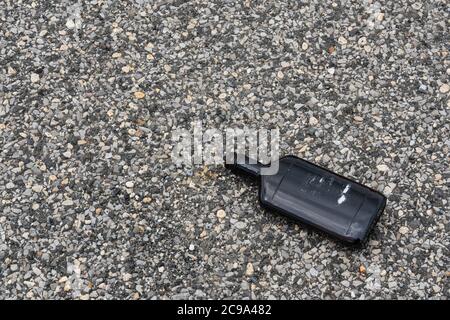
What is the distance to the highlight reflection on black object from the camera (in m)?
2.84

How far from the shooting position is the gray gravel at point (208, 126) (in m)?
2.89

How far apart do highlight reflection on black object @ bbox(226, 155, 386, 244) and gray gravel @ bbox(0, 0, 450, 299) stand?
11 centimetres

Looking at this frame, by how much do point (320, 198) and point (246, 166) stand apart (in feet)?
1.12

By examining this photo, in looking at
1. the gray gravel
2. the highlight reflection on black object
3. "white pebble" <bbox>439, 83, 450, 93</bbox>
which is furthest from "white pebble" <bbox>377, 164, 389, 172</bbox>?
"white pebble" <bbox>439, 83, 450, 93</bbox>

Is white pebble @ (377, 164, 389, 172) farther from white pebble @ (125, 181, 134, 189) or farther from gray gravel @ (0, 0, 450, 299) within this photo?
white pebble @ (125, 181, 134, 189)

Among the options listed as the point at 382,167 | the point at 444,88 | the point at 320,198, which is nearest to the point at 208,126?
the point at 320,198

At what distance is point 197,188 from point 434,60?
132cm

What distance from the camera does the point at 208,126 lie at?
3.25 m

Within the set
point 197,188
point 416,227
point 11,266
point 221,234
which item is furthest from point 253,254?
point 11,266

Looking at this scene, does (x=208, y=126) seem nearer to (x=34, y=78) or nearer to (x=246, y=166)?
(x=246, y=166)

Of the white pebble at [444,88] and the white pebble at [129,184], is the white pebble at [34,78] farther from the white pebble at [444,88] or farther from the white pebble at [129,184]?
the white pebble at [444,88]

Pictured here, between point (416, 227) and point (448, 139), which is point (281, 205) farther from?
point (448, 139)

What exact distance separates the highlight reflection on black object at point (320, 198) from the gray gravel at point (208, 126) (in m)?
0.11

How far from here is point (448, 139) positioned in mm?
3189
